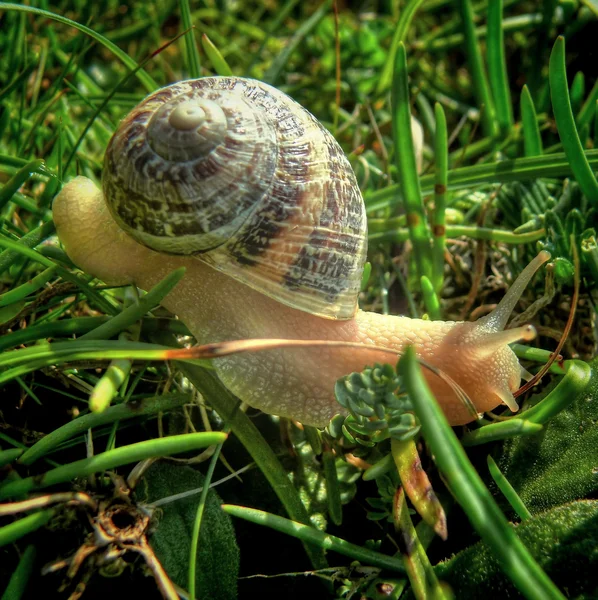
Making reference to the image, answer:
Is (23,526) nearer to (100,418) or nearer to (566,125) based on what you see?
(100,418)

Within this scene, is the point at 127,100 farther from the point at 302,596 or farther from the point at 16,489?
the point at 302,596

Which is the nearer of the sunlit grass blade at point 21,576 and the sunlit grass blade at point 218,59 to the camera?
the sunlit grass blade at point 21,576

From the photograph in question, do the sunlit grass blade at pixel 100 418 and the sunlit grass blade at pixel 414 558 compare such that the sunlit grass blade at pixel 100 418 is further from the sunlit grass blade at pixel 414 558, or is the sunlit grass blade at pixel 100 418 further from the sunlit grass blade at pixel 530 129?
the sunlit grass blade at pixel 530 129

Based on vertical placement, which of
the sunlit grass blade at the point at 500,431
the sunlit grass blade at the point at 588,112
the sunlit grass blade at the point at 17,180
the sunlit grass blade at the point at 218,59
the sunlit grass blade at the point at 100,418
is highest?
the sunlit grass blade at the point at 588,112

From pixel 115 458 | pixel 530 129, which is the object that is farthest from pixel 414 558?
pixel 530 129

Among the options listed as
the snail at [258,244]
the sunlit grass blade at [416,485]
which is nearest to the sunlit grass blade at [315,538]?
the sunlit grass blade at [416,485]

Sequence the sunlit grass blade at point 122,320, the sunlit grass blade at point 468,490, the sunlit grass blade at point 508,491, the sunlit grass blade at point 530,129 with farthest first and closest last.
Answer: the sunlit grass blade at point 530,129
the sunlit grass blade at point 122,320
the sunlit grass blade at point 508,491
the sunlit grass blade at point 468,490

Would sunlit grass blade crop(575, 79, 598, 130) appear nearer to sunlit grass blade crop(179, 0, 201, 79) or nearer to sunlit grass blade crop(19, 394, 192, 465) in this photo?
sunlit grass blade crop(179, 0, 201, 79)

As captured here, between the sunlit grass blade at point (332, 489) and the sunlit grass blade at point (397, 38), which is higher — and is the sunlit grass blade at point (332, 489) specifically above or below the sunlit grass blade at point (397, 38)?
below
